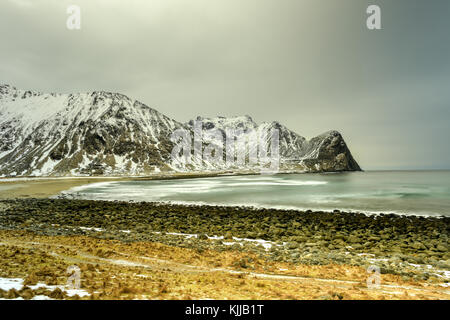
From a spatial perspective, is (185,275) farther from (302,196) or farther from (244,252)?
(302,196)

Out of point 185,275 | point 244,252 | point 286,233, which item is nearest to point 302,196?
point 286,233

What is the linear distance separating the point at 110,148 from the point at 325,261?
204935mm

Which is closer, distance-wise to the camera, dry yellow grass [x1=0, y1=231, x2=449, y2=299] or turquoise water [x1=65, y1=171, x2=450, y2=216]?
dry yellow grass [x1=0, y1=231, x2=449, y2=299]

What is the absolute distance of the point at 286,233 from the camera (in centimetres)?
2033

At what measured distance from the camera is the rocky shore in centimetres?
1374

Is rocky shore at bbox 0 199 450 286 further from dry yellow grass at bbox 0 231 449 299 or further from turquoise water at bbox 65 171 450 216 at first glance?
turquoise water at bbox 65 171 450 216

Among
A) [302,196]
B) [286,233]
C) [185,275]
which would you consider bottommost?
[302,196]

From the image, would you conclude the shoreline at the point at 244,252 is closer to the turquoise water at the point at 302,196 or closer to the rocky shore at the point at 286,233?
the rocky shore at the point at 286,233

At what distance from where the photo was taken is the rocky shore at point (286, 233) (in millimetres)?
13742

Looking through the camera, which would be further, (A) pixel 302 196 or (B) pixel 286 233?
(A) pixel 302 196

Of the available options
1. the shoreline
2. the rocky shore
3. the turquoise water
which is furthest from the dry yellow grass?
the turquoise water

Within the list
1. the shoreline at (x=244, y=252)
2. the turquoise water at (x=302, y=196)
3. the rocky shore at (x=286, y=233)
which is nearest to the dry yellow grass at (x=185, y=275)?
the shoreline at (x=244, y=252)
